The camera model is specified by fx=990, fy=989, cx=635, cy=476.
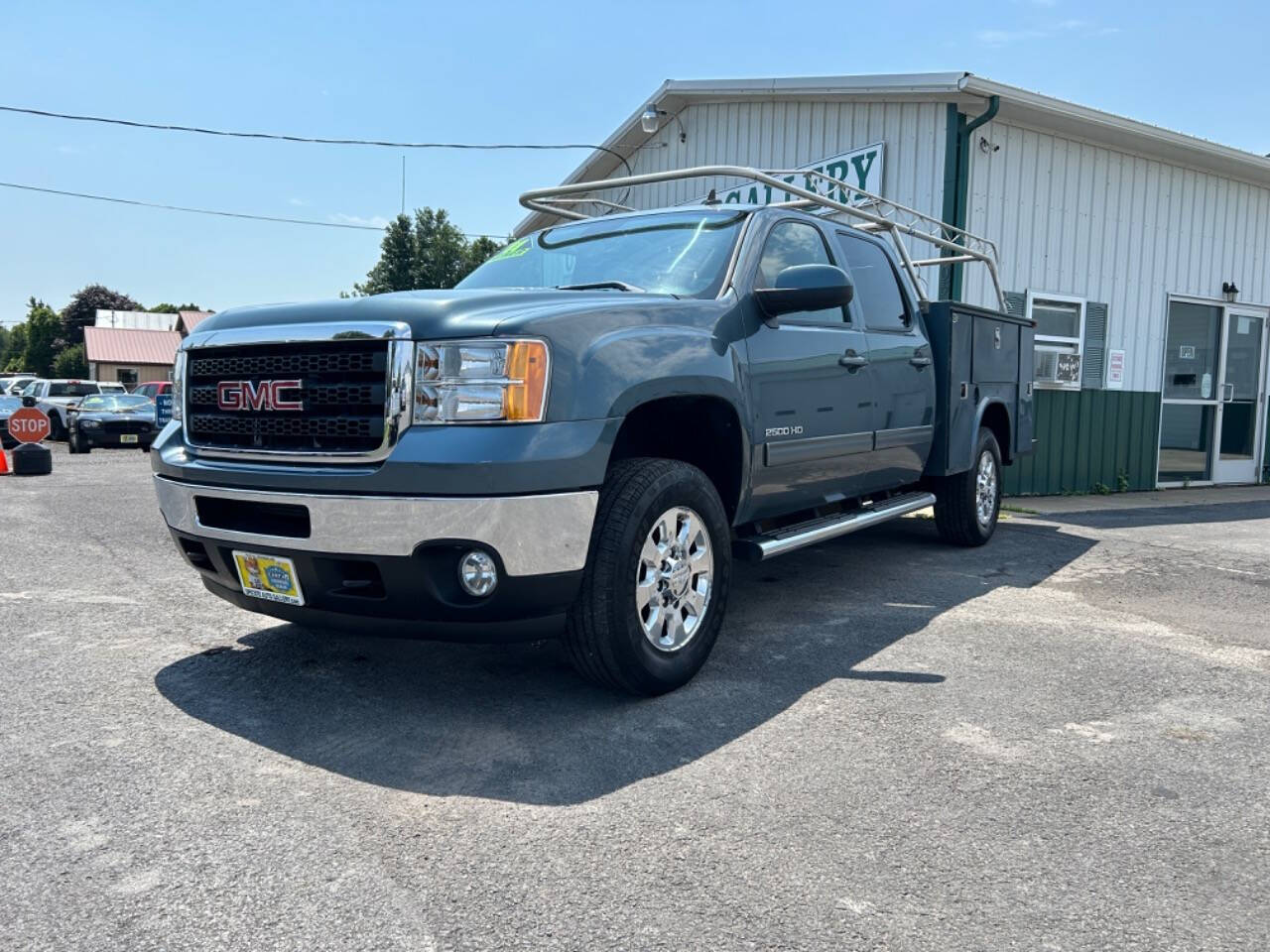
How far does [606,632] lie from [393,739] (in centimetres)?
76

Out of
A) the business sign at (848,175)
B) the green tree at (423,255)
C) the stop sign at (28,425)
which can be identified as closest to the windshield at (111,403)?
the stop sign at (28,425)

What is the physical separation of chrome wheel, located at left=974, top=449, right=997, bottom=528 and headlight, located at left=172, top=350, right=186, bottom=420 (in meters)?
5.17

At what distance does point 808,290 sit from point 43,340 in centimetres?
9673

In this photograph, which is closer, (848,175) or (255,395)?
(255,395)

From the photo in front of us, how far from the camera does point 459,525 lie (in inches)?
120

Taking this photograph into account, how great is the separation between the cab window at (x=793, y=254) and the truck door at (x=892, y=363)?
22 cm

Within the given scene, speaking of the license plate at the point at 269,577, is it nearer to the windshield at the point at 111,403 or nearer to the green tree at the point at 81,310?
the windshield at the point at 111,403

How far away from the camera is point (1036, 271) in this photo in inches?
419

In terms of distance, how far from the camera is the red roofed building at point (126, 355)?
206 ft

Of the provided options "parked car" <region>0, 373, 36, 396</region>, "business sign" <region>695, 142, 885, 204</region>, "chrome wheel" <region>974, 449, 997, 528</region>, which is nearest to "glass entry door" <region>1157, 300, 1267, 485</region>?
"business sign" <region>695, 142, 885, 204</region>

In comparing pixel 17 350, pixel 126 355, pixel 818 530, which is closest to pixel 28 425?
pixel 818 530

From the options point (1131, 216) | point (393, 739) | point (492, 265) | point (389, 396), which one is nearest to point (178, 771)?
point (393, 739)

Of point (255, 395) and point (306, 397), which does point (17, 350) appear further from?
point (306, 397)

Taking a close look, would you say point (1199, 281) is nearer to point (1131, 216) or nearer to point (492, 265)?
point (1131, 216)
